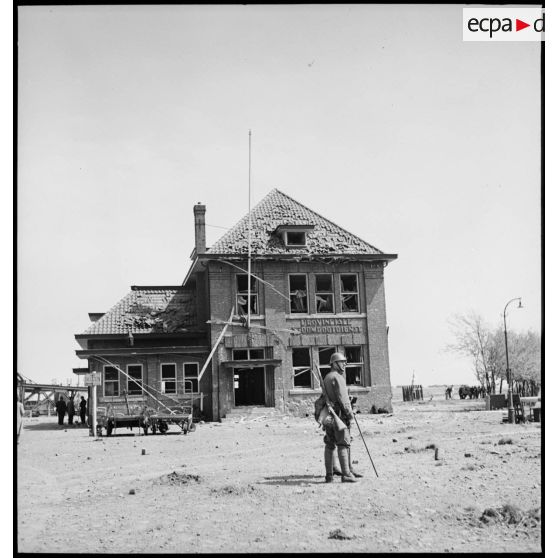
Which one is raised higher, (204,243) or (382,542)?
(204,243)

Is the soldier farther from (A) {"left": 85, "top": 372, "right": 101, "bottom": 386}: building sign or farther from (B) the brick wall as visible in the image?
(B) the brick wall

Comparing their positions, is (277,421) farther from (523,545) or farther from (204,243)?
(523,545)

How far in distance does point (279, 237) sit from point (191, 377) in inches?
281

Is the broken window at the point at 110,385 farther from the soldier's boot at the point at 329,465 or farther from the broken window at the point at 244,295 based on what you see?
the soldier's boot at the point at 329,465

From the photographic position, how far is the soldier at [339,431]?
36.4ft

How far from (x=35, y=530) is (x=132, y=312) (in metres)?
22.4

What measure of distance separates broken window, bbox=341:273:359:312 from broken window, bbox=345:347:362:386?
5.88 feet

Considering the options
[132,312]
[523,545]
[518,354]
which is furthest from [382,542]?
[518,354]

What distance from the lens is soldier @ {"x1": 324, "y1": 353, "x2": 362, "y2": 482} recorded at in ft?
36.4

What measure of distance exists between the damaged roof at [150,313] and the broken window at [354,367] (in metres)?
7.05

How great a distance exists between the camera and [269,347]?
28.8 m

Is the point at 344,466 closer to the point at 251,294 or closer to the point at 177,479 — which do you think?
the point at 177,479

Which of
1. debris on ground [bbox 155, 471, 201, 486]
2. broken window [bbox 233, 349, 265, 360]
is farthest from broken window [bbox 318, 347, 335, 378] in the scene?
debris on ground [bbox 155, 471, 201, 486]

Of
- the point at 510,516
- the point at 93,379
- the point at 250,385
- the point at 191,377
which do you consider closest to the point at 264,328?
the point at 191,377
